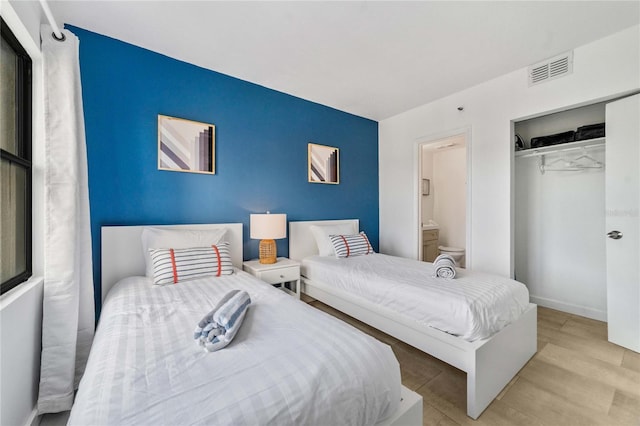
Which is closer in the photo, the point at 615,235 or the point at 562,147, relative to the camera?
the point at 615,235

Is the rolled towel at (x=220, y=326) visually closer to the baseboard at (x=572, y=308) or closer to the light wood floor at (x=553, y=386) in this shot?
the light wood floor at (x=553, y=386)

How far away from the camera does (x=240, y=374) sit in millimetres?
881

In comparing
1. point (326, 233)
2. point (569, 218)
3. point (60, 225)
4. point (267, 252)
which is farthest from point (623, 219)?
point (60, 225)

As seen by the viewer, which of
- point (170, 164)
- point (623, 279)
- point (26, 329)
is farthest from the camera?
point (170, 164)

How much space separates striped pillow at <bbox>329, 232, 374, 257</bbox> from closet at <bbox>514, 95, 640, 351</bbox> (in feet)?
6.47

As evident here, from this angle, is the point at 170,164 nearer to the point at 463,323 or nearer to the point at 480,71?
the point at 463,323

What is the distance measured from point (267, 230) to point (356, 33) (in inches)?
74.4

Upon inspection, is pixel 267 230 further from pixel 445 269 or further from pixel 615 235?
pixel 615 235

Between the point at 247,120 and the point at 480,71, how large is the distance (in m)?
2.48

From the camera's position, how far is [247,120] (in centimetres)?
289

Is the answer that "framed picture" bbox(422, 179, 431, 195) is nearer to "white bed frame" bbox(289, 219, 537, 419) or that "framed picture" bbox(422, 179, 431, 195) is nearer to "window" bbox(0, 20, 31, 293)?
"white bed frame" bbox(289, 219, 537, 419)

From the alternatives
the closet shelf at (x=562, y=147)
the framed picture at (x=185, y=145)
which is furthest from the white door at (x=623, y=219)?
the framed picture at (x=185, y=145)

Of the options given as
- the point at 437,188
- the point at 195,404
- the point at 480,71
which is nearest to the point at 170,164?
the point at 195,404

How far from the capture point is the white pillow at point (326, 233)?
3.19 meters
